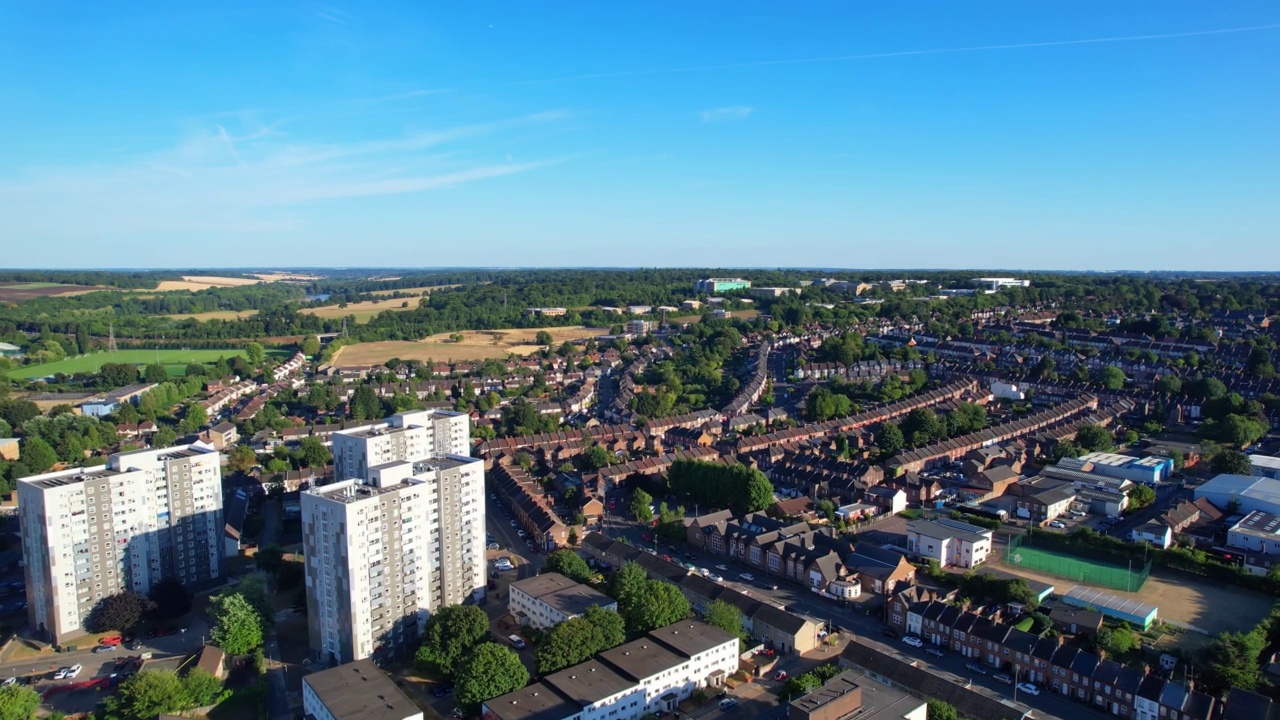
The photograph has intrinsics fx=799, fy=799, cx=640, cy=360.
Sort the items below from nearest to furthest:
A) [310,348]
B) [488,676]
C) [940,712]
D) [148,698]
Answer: [940,712] < [148,698] < [488,676] < [310,348]

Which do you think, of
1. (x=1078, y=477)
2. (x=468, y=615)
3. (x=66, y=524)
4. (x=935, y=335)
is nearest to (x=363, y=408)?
(x=66, y=524)

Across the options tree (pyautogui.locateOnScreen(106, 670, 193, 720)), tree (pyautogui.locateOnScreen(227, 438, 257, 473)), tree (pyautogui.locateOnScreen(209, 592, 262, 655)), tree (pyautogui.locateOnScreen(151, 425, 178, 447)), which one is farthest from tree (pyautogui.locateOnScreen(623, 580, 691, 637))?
tree (pyautogui.locateOnScreen(151, 425, 178, 447))

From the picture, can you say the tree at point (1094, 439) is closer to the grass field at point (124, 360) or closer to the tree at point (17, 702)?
the tree at point (17, 702)

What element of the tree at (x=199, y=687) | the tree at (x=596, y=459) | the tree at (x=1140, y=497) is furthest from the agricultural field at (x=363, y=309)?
the tree at (x=1140, y=497)

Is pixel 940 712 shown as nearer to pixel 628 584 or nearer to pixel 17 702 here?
pixel 628 584

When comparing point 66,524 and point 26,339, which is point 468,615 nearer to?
point 66,524

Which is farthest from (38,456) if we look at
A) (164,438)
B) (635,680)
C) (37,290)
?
(37,290)
